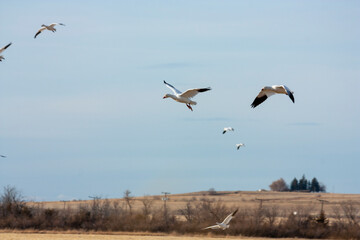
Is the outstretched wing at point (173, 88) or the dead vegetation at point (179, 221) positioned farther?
the dead vegetation at point (179, 221)

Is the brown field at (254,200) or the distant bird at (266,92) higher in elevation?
the brown field at (254,200)

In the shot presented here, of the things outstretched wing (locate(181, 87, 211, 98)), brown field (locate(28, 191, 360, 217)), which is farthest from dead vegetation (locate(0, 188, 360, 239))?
brown field (locate(28, 191, 360, 217))

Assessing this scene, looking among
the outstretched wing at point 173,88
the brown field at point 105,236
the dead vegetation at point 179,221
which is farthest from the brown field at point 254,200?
the outstretched wing at point 173,88

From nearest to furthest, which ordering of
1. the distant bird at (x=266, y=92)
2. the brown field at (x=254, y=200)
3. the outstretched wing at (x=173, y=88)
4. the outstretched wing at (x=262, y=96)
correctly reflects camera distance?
1. the distant bird at (x=266, y=92)
2. the outstretched wing at (x=262, y=96)
3. the outstretched wing at (x=173, y=88)
4. the brown field at (x=254, y=200)

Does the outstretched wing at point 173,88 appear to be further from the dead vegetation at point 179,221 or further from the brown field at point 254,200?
the brown field at point 254,200

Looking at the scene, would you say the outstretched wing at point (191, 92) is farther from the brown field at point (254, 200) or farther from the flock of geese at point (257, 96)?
the brown field at point (254, 200)

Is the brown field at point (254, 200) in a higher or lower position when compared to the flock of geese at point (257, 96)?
higher

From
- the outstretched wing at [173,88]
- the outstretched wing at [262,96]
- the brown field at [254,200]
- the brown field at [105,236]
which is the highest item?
the brown field at [254,200]

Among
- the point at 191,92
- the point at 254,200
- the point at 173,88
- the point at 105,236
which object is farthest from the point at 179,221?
the point at 254,200

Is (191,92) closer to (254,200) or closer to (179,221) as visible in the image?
(179,221)

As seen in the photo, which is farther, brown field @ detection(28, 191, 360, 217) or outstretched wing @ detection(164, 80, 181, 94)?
brown field @ detection(28, 191, 360, 217)

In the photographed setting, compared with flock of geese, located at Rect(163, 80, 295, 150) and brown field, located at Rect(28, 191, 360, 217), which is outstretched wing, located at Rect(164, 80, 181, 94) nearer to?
flock of geese, located at Rect(163, 80, 295, 150)

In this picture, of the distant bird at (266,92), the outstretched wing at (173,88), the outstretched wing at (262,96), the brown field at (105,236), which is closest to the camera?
the distant bird at (266,92)

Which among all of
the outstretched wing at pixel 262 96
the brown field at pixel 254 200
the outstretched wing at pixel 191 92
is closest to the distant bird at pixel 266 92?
the outstretched wing at pixel 262 96
